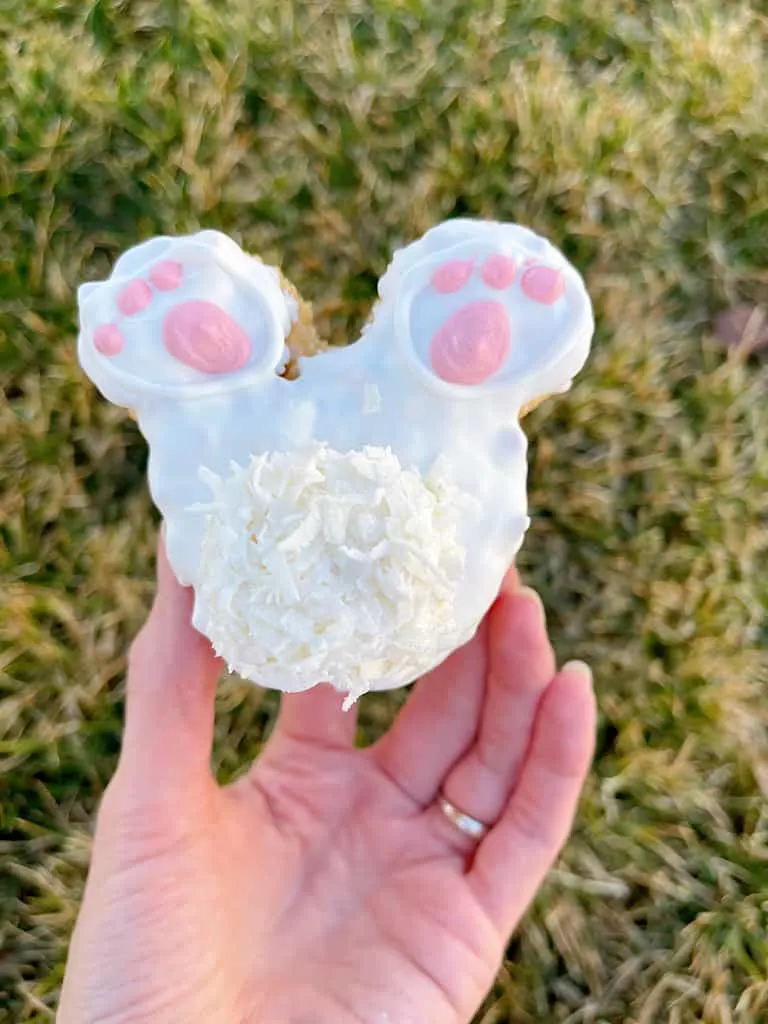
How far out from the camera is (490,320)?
1143 mm

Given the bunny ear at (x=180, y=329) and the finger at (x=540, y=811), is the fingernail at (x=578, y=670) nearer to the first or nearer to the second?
the finger at (x=540, y=811)

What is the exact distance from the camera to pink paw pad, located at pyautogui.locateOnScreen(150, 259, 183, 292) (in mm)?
1156

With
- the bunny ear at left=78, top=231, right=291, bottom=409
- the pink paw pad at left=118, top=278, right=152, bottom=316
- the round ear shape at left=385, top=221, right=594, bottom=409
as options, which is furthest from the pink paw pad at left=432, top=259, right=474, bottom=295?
the pink paw pad at left=118, top=278, right=152, bottom=316

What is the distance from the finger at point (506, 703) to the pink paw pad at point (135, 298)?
671 mm

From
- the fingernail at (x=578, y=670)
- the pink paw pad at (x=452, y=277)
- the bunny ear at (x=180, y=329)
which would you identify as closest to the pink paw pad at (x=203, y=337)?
the bunny ear at (x=180, y=329)

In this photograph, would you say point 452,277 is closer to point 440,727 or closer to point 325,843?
point 440,727

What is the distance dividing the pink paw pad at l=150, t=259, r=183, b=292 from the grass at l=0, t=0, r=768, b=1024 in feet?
1.94

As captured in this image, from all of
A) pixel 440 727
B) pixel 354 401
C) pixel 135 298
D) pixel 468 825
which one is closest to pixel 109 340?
pixel 135 298

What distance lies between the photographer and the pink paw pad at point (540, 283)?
1165 millimetres

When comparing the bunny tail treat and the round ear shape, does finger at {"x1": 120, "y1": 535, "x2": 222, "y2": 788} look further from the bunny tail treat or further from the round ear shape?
the round ear shape

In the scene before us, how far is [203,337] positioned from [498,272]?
13.2 inches

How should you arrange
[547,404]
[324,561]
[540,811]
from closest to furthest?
[324,561] < [540,811] < [547,404]

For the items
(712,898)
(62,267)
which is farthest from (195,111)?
(712,898)

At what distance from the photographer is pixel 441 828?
5.00 feet
